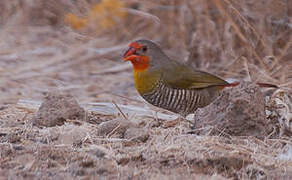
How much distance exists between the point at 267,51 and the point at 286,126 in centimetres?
193

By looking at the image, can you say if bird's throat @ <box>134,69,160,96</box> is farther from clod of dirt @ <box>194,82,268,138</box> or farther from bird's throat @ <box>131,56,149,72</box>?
clod of dirt @ <box>194,82,268,138</box>

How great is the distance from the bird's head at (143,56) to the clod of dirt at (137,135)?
37.8 inches

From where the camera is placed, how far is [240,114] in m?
2.75

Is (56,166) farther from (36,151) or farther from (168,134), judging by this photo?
(168,134)

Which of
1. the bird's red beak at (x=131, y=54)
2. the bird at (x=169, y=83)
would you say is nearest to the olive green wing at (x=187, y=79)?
the bird at (x=169, y=83)

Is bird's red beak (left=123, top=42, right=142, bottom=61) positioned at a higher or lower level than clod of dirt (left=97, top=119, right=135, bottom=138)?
higher

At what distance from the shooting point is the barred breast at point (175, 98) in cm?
346

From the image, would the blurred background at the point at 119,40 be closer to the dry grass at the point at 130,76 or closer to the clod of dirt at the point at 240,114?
the dry grass at the point at 130,76

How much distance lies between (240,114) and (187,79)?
0.89m

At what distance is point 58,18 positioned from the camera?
302 inches

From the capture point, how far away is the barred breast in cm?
346

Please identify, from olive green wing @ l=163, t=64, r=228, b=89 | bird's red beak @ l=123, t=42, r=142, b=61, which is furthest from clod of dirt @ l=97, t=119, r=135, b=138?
bird's red beak @ l=123, t=42, r=142, b=61

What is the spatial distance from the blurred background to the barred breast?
0.68 meters

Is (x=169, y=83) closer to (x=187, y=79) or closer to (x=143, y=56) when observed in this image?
(x=187, y=79)
